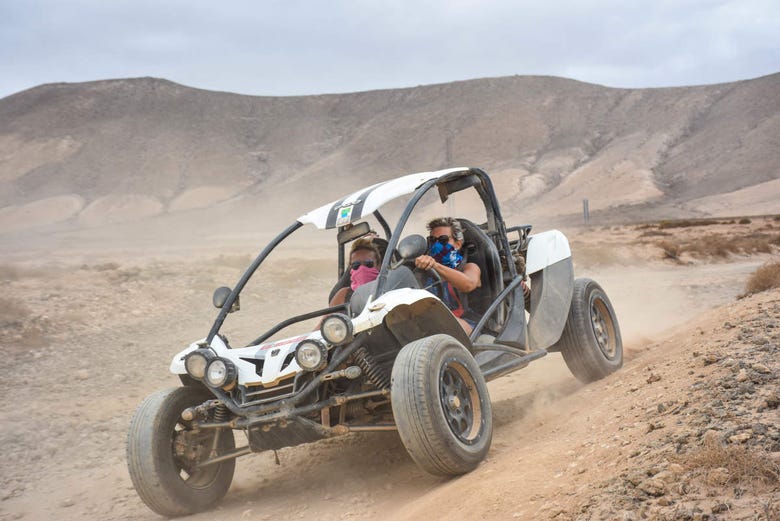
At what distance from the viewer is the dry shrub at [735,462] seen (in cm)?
318

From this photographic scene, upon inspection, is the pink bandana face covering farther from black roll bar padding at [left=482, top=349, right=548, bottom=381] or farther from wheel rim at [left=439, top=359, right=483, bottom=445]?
wheel rim at [left=439, top=359, right=483, bottom=445]

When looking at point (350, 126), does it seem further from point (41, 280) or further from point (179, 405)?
point (179, 405)

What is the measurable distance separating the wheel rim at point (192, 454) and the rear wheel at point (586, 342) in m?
3.38

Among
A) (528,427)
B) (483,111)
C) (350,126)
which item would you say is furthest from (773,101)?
(528,427)

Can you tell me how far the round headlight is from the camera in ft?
16.3

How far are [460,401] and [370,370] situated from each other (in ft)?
2.05

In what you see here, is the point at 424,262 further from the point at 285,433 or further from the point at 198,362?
the point at 198,362

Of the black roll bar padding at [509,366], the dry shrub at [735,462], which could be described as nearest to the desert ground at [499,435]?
the dry shrub at [735,462]

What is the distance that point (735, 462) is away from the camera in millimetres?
3268

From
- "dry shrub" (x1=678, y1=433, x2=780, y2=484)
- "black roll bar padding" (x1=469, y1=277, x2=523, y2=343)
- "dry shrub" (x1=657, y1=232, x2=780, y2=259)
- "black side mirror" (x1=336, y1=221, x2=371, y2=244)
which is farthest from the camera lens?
"dry shrub" (x1=657, y1=232, x2=780, y2=259)

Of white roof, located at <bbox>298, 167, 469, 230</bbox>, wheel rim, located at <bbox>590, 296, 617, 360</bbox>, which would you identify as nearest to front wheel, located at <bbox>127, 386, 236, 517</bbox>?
white roof, located at <bbox>298, 167, 469, 230</bbox>

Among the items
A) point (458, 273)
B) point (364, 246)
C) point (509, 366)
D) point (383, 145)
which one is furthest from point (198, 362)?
point (383, 145)

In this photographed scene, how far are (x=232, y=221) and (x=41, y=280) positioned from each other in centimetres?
5143

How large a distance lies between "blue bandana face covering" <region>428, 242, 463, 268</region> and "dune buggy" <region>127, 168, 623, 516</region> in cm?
29
